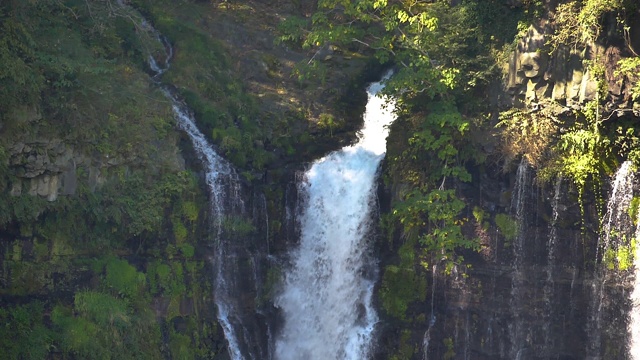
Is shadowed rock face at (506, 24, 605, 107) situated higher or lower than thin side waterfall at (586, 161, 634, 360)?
higher

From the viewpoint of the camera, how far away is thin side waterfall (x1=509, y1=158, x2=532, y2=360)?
23.2 metres

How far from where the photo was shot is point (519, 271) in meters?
23.3

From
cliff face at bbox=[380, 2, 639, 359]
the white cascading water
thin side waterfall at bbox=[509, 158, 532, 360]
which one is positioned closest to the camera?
cliff face at bbox=[380, 2, 639, 359]

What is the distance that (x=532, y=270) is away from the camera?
910 inches

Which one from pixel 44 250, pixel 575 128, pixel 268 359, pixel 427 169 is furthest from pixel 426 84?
pixel 44 250

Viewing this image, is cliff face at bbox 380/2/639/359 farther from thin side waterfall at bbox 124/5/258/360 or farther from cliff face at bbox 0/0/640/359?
thin side waterfall at bbox 124/5/258/360

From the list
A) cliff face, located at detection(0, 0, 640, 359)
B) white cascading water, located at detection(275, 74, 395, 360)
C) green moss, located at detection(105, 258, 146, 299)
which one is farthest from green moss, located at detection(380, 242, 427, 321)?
green moss, located at detection(105, 258, 146, 299)

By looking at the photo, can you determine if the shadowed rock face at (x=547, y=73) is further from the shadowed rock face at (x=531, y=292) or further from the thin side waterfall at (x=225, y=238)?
the thin side waterfall at (x=225, y=238)

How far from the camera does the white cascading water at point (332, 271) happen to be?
2467 centimetres

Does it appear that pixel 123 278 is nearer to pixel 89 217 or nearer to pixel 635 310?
pixel 89 217

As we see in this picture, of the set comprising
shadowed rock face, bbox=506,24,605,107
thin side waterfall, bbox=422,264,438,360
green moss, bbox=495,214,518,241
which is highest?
shadowed rock face, bbox=506,24,605,107

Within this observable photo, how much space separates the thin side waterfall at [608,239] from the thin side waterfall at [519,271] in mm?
1709

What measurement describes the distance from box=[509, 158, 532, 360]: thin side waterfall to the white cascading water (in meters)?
3.77

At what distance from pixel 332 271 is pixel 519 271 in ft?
16.5
